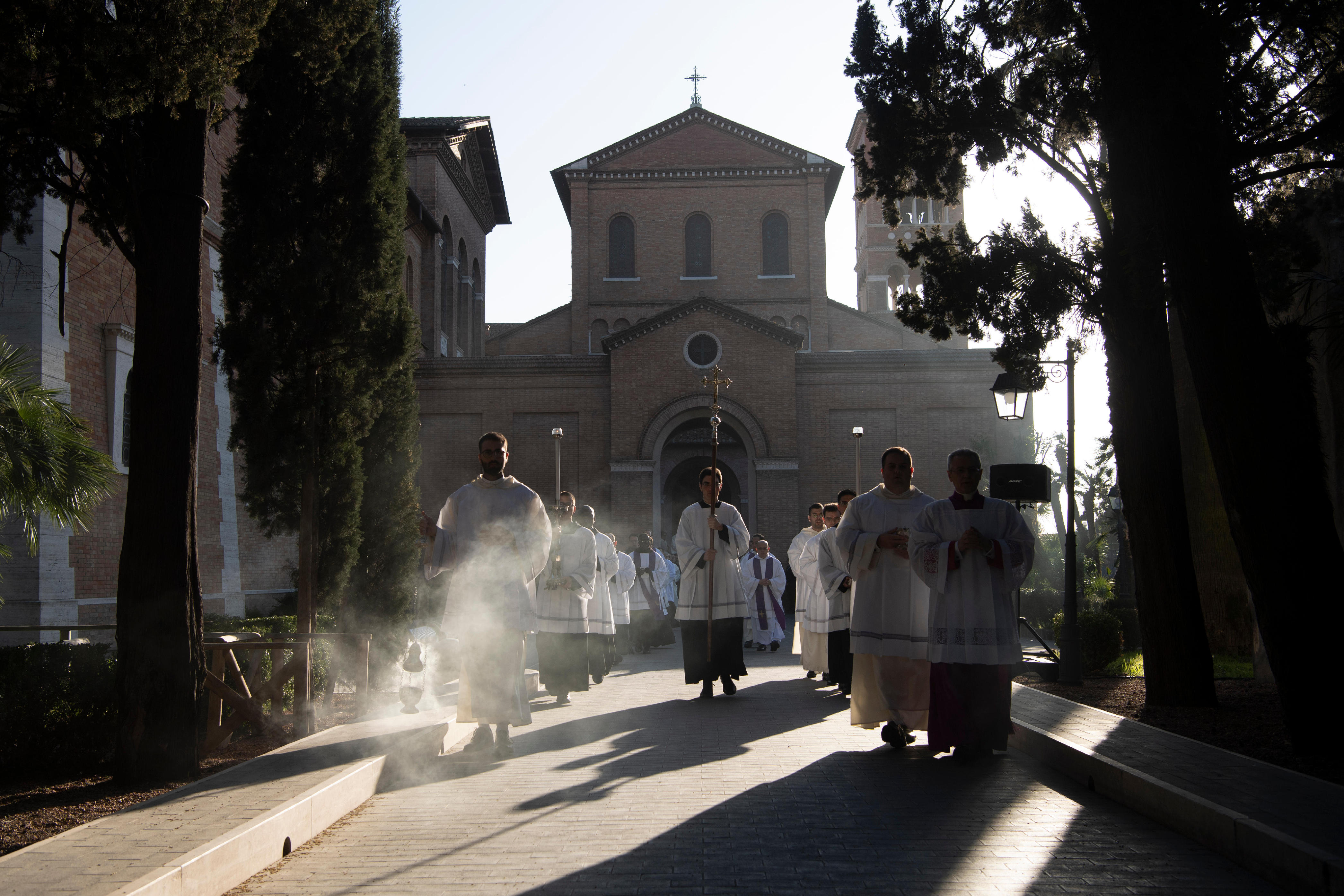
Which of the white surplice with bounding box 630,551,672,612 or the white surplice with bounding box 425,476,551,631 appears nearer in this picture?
the white surplice with bounding box 425,476,551,631

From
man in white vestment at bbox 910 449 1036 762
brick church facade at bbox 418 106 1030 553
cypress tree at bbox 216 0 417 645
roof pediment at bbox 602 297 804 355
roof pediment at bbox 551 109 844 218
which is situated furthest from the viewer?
roof pediment at bbox 551 109 844 218

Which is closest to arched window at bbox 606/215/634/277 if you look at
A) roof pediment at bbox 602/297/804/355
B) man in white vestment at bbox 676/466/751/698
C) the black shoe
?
roof pediment at bbox 602/297/804/355

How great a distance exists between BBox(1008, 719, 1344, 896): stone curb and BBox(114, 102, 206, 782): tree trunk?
18.1ft

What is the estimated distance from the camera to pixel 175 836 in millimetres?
4832

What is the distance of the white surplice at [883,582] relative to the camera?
849 cm

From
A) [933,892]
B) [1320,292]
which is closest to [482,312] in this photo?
[1320,292]

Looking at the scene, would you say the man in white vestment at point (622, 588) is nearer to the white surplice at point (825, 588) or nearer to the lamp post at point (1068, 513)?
the white surplice at point (825, 588)

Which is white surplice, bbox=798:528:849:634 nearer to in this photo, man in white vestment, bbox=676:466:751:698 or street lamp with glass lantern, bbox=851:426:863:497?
man in white vestment, bbox=676:466:751:698

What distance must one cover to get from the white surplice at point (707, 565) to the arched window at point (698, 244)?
28765mm

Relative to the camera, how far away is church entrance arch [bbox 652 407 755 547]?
3259cm

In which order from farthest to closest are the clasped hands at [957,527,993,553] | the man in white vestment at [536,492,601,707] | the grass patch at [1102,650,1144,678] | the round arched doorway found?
the round arched doorway, the grass patch at [1102,650,1144,678], the man in white vestment at [536,492,601,707], the clasped hands at [957,527,993,553]

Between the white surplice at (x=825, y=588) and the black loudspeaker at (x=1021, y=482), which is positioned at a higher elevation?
the black loudspeaker at (x=1021, y=482)

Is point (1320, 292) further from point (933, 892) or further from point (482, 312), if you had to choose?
point (482, 312)

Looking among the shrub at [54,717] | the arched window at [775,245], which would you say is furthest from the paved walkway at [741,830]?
the arched window at [775,245]
